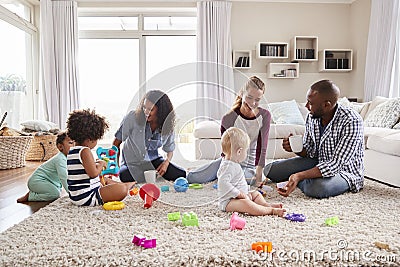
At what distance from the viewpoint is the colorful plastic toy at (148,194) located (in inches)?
86.6

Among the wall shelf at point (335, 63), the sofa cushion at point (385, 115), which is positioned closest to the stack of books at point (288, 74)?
the wall shelf at point (335, 63)

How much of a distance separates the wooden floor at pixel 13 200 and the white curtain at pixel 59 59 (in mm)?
2092

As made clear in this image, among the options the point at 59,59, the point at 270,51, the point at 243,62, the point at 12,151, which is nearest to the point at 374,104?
the point at 270,51

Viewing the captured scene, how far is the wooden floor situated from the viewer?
81.3 inches

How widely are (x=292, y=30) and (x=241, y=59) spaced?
891 mm

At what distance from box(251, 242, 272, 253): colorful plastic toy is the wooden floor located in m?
1.13

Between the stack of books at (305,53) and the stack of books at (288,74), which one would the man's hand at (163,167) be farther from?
the stack of books at (305,53)

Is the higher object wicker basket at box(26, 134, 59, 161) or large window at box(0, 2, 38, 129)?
large window at box(0, 2, 38, 129)

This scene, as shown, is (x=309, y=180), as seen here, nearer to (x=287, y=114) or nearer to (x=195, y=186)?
(x=195, y=186)

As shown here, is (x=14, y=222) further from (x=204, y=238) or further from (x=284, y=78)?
(x=284, y=78)

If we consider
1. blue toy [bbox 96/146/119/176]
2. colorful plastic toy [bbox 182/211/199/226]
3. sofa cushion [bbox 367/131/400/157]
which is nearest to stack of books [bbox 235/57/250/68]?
sofa cushion [bbox 367/131/400/157]

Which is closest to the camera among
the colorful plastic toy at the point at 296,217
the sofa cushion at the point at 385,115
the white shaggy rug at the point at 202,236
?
the white shaggy rug at the point at 202,236

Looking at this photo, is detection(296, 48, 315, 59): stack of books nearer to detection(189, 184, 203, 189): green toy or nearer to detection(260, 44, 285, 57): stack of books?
detection(260, 44, 285, 57): stack of books

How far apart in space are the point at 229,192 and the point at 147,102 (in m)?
0.76
